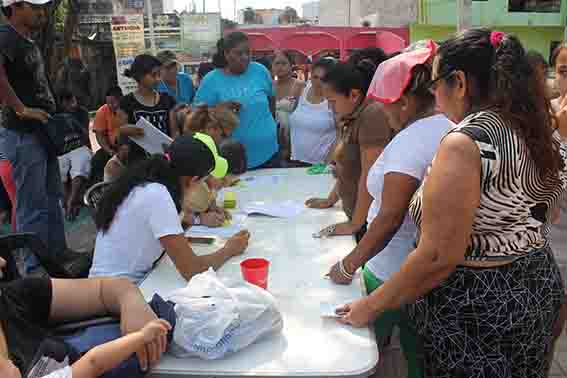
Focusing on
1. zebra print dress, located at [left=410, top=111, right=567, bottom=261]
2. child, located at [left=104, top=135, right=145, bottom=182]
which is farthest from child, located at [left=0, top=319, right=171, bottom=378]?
child, located at [left=104, top=135, right=145, bottom=182]

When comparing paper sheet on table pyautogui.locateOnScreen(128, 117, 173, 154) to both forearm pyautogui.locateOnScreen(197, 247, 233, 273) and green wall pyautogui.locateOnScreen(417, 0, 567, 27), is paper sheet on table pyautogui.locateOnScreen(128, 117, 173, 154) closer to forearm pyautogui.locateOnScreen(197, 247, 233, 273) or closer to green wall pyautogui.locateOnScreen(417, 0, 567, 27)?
forearm pyautogui.locateOnScreen(197, 247, 233, 273)

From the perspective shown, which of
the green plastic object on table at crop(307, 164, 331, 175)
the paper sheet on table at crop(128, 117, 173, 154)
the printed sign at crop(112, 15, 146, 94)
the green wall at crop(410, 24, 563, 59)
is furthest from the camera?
the green wall at crop(410, 24, 563, 59)

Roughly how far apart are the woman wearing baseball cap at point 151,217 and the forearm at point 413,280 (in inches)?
28.1

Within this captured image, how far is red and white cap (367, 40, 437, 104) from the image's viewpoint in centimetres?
156

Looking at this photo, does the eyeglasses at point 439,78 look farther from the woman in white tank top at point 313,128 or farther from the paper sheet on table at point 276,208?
the woman in white tank top at point 313,128

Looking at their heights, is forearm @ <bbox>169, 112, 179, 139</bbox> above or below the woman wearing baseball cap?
above

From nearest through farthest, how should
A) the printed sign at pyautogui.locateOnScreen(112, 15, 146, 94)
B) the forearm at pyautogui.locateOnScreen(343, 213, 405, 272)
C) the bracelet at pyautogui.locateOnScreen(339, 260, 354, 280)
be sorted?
the forearm at pyautogui.locateOnScreen(343, 213, 405, 272) < the bracelet at pyautogui.locateOnScreen(339, 260, 354, 280) < the printed sign at pyautogui.locateOnScreen(112, 15, 146, 94)

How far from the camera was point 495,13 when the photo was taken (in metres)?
15.3

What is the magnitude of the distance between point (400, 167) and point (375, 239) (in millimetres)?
268

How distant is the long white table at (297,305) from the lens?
1.34 metres

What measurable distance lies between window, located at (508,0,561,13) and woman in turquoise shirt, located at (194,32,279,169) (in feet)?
47.7

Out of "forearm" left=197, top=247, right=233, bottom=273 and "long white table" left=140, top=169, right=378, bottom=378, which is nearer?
"long white table" left=140, top=169, right=378, bottom=378

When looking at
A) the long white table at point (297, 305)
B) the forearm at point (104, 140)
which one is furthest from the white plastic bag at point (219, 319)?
the forearm at point (104, 140)

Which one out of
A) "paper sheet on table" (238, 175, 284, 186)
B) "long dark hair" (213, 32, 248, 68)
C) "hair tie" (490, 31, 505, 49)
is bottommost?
"paper sheet on table" (238, 175, 284, 186)
